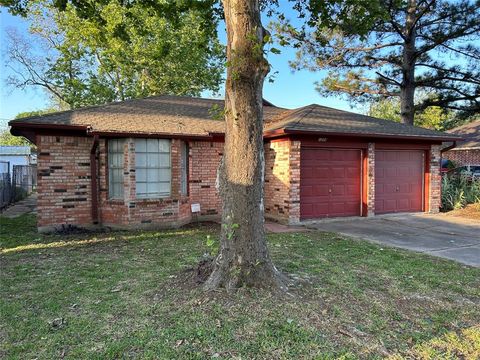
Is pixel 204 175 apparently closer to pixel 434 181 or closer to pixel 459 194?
pixel 434 181

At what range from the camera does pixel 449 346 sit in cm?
316

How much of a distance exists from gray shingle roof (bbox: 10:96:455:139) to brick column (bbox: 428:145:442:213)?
750mm

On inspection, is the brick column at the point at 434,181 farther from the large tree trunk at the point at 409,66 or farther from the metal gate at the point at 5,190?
the metal gate at the point at 5,190

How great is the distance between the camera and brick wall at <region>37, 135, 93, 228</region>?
28.3 feet

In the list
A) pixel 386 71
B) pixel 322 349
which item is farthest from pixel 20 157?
pixel 322 349

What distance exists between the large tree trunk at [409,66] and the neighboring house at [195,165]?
178 inches

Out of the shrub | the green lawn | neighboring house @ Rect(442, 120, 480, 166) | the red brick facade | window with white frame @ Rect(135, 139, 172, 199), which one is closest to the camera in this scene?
the green lawn

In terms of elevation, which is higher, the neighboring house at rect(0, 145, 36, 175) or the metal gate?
the neighboring house at rect(0, 145, 36, 175)

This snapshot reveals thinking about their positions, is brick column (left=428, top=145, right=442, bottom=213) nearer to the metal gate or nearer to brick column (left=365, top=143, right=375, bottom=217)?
brick column (left=365, top=143, right=375, bottom=217)

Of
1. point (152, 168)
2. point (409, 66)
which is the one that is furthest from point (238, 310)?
point (409, 66)

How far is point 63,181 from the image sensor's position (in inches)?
349

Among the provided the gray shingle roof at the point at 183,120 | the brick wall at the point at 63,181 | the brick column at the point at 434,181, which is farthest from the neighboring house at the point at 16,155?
the brick column at the point at 434,181

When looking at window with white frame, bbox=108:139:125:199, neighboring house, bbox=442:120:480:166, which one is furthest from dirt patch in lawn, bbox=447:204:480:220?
neighboring house, bbox=442:120:480:166

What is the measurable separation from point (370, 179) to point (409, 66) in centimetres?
760
